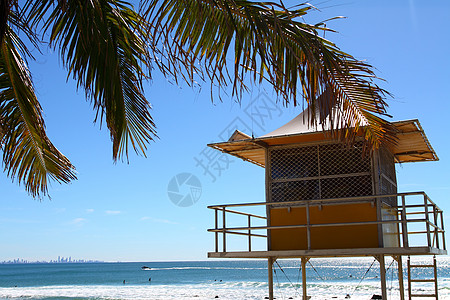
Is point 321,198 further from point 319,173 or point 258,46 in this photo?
point 258,46

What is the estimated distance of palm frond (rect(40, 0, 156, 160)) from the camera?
15.5 feet

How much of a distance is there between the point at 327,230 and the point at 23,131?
274 inches

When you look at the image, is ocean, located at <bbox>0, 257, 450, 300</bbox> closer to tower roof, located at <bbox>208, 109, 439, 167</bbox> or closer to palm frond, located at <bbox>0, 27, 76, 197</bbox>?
tower roof, located at <bbox>208, 109, 439, 167</bbox>

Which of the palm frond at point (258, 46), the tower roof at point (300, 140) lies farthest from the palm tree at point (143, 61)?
the tower roof at point (300, 140)

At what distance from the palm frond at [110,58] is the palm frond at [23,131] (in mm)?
617

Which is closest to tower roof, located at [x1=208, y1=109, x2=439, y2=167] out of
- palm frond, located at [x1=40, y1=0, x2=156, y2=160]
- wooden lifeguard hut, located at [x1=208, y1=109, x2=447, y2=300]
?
wooden lifeguard hut, located at [x1=208, y1=109, x2=447, y2=300]

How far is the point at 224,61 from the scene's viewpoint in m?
4.09

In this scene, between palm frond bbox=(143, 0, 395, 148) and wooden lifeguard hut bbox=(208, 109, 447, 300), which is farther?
wooden lifeguard hut bbox=(208, 109, 447, 300)

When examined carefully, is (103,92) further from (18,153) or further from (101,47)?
(18,153)

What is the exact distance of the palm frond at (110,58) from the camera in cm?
471

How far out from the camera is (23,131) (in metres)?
5.76

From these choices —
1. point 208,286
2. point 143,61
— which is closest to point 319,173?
point 143,61

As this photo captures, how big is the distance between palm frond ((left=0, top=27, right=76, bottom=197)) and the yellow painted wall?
6.06m

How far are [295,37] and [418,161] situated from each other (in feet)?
34.9
